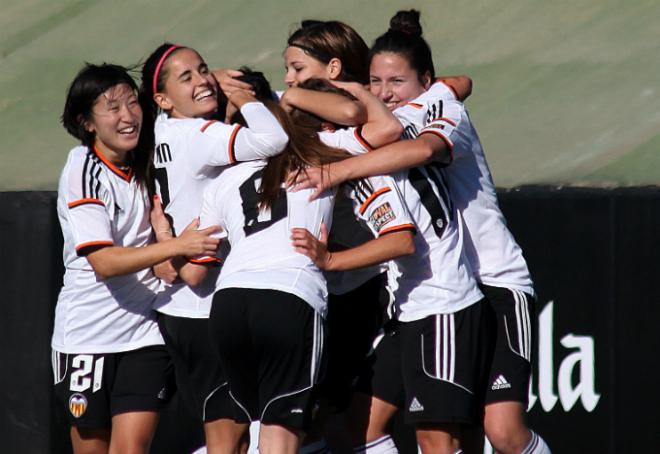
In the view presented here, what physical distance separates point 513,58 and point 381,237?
4.00 metres

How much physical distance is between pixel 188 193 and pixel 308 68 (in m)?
0.71

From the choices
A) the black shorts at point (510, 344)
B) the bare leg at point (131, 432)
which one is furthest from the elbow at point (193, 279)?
the black shorts at point (510, 344)

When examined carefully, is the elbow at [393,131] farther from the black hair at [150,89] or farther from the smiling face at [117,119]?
the smiling face at [117,119]

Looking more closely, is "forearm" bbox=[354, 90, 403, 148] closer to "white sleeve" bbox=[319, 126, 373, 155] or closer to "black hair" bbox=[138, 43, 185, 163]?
"white sleeve" bbox=[319, 126, 373, 155]

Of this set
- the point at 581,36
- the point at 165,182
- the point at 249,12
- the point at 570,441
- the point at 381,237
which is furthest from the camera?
the point at 249,12

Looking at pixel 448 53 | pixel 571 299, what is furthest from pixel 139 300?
pixel 448 53

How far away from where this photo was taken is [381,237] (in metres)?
4.24

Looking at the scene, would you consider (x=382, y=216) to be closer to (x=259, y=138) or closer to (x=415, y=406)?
(x=259, y=138)

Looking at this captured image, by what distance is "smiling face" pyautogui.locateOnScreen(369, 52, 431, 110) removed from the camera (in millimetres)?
4695

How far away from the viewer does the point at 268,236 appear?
4.16 metres

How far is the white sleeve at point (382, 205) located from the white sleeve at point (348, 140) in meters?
0.13

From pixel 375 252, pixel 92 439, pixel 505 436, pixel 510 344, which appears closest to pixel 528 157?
pixel 510 344

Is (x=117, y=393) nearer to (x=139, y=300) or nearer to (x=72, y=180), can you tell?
(x=139, y=300)

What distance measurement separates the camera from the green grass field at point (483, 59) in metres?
6.75
